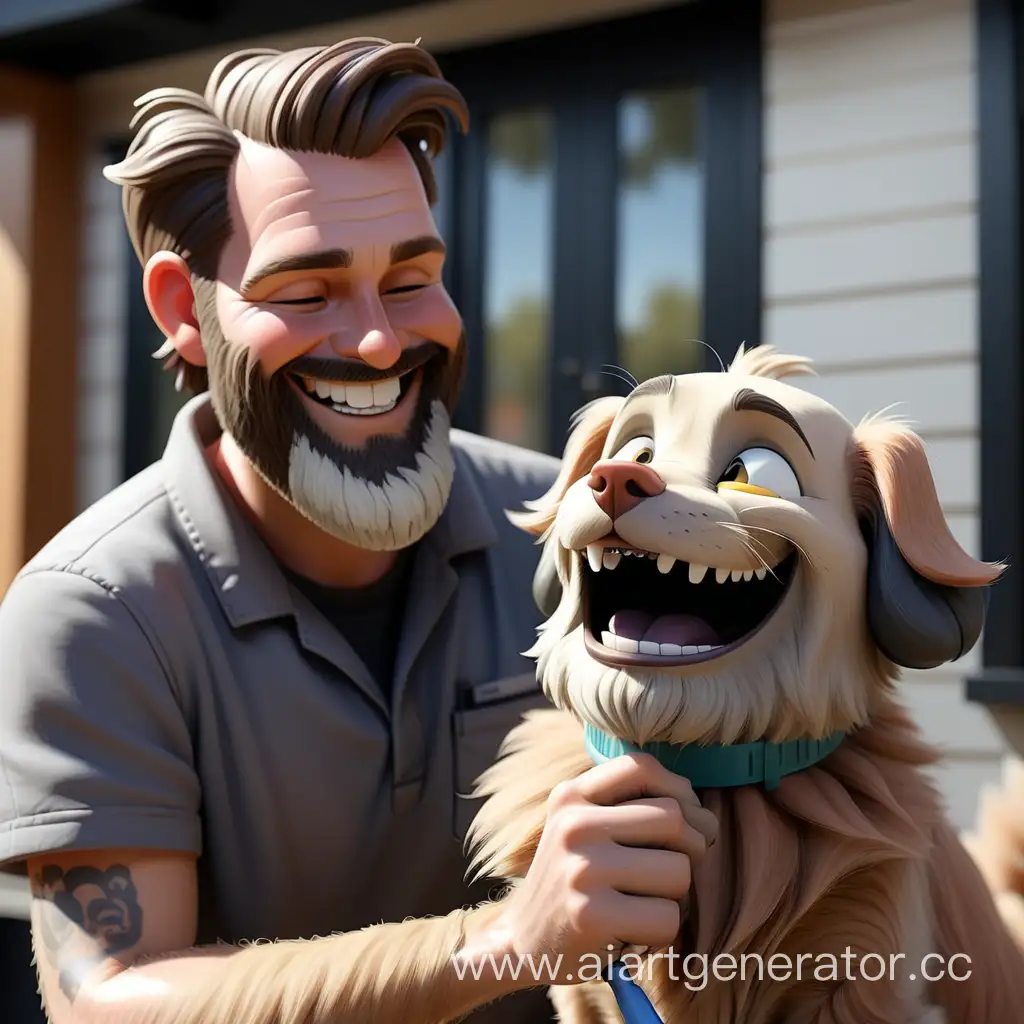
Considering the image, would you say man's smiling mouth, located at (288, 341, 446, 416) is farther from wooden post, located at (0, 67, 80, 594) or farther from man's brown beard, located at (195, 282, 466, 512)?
wooden post, located at (0, 67, 80, 594)

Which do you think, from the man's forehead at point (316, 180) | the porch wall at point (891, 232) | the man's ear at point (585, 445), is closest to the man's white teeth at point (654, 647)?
the man's ear at point (585, 445)

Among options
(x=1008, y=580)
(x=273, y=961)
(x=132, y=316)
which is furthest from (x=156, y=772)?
(x=132, y=316)

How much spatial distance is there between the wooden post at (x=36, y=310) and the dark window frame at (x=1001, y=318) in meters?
2.60

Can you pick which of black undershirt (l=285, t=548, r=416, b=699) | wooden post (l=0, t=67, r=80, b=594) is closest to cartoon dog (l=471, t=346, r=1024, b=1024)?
black undershirt (l=285, t=548, r=416, b=699)

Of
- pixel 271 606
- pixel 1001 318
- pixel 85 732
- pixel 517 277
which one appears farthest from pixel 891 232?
pixel 85 732

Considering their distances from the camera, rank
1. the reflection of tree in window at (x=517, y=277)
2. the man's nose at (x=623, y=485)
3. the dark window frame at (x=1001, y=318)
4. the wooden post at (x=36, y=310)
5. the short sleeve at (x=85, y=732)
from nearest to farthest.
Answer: the man's nose at (x=623, y=485)
the short sleeve at (x=85, y=732)
the dark window frame at (x=1001, y=318)
the reflection of tree in window at (x=517, y=277)
the wooden post at (x=36, y=310)

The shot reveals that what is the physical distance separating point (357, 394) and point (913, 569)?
0.68 m

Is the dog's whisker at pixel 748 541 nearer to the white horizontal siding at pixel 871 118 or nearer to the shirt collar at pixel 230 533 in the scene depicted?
the shirt collar at pixel 230 533

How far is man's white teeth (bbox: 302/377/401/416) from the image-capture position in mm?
1432

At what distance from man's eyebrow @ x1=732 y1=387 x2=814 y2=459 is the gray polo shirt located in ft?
1.99

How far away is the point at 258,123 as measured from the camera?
57.0 inches

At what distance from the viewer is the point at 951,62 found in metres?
2.51

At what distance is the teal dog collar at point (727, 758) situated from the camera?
1026mm

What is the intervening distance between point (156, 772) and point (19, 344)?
2700mm
